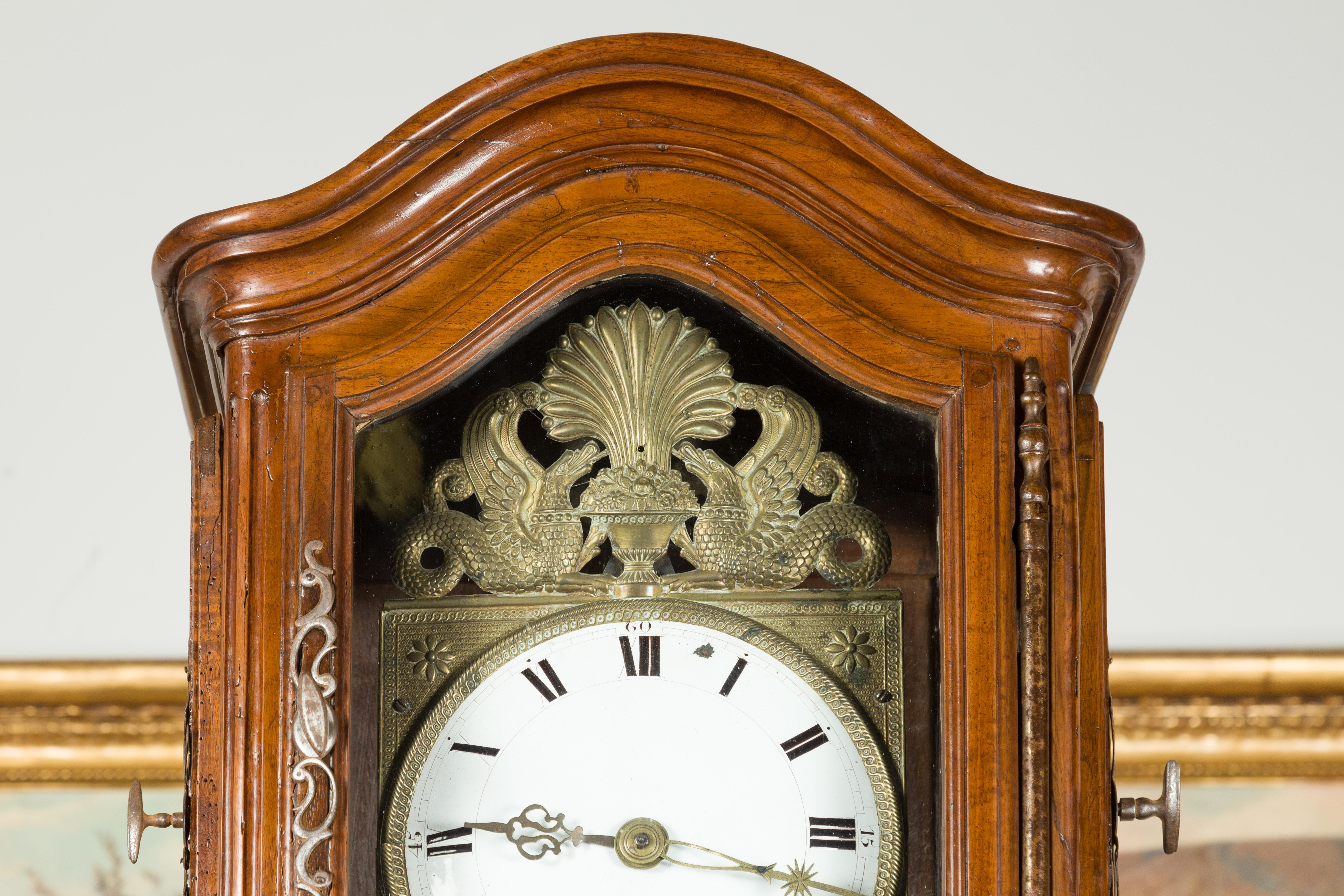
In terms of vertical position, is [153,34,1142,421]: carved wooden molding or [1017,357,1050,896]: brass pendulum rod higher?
[153,34,1142,421]: carved wooden molding

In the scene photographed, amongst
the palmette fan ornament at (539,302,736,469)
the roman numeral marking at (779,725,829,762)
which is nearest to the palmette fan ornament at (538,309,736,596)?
the palmette fan ornament at (539,302,736,469)

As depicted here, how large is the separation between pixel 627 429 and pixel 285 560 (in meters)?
0.24

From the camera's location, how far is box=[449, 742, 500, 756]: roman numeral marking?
106 cm

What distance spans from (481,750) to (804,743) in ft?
0.73


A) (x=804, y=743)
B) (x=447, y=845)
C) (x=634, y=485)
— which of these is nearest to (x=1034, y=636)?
(x=804, y=743)

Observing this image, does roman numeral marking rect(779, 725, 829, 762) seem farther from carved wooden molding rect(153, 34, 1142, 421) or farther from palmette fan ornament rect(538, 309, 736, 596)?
carved wooden molding rect(153, 34, 1142, 421)

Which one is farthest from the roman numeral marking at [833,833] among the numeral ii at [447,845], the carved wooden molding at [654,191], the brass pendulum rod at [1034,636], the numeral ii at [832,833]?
the carved wooden molding at [654,191]

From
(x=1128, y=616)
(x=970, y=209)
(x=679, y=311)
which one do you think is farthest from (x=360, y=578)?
(x=1128, y=616)

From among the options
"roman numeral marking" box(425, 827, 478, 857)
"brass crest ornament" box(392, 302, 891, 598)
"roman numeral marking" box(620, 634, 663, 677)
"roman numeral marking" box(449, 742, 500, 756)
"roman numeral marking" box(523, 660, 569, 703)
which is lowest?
"roman numeral marking" box(425, 827, 478, 857)

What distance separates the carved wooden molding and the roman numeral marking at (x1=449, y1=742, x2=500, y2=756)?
0.31 metres

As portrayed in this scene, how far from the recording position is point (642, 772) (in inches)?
41.4

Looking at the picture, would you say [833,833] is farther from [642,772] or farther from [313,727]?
[313,727]

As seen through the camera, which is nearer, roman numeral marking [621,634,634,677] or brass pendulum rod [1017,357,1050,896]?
brass pendulum rod [1017,357,1050,896]

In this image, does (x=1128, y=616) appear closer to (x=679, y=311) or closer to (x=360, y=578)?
(x=679, y=311)
